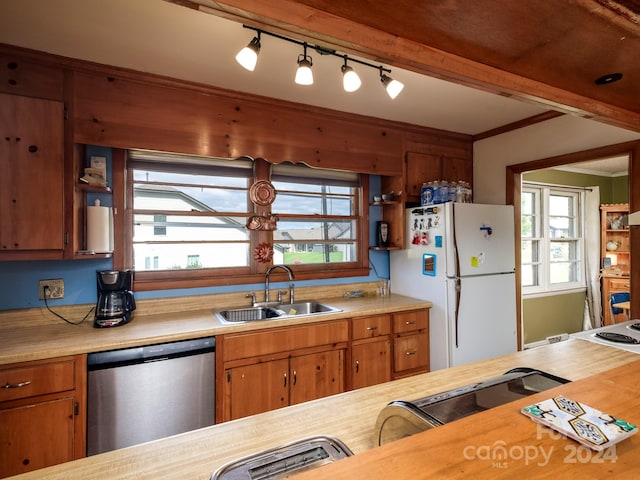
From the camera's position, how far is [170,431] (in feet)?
6.14

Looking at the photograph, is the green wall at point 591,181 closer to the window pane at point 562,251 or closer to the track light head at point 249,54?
the window pane at point 562,251

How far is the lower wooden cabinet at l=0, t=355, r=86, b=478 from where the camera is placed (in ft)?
5.05

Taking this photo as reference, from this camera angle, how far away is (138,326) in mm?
2023

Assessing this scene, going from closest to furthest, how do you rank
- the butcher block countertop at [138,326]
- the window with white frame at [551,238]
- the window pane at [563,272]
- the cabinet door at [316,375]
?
the butcher block countertop at [138,326] < the cabinet door at [316,375] < the window with white frame at [551,238] < the window pane at [563,272]

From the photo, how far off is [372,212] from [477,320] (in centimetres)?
136

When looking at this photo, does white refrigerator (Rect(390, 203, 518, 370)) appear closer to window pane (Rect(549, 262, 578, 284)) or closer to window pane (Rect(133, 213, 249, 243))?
window pane (Rect(133, 213, 249, 243))

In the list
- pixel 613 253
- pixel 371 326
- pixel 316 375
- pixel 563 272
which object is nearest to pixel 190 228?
pixel 316 375

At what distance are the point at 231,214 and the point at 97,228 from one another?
91 centimetres

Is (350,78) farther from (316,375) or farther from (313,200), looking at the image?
(316,375)

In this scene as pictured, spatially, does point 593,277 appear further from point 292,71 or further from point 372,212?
point 292,71

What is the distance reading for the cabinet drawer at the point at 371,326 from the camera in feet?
8.05

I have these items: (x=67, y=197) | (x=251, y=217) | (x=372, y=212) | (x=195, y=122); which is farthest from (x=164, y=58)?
(x=372, y=212)

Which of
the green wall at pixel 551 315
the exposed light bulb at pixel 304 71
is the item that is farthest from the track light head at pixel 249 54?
the green wall at pixel 551 315

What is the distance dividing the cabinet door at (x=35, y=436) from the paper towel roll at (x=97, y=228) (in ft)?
2.90
